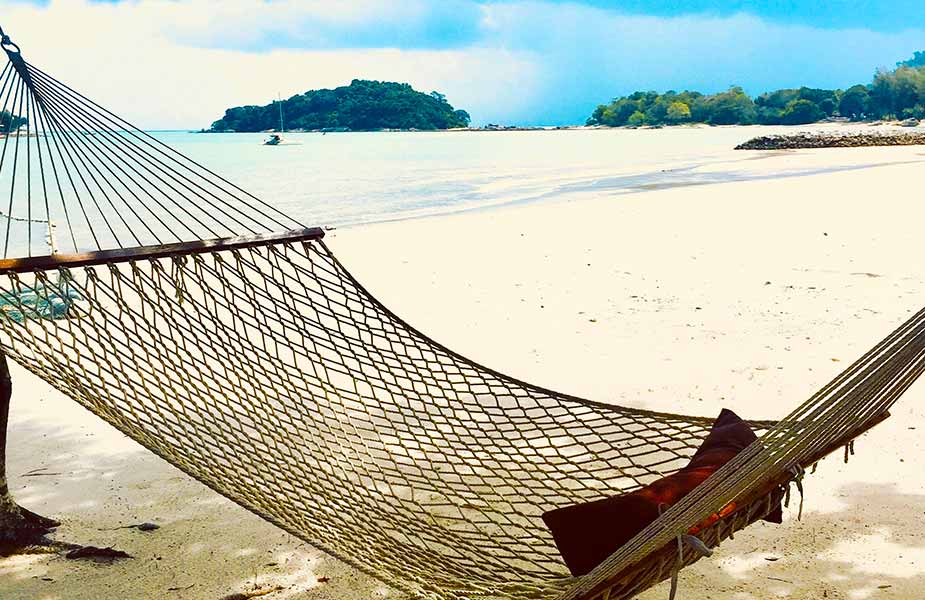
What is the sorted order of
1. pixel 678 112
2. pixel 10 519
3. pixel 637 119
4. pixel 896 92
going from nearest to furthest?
pixel 10 519 < pixel 896 92 < pixel 678 112 < pixel 637 119

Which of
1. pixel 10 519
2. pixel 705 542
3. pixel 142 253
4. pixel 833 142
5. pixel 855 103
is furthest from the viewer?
pixel 855 103

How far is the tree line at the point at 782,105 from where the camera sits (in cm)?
6147

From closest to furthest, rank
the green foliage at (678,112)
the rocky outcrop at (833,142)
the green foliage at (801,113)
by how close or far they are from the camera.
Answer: the rocky outcrop at (833,142) < the green foliage at (801,113) < the green foliage at (678,112)

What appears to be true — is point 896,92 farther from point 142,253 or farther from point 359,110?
point 142,253

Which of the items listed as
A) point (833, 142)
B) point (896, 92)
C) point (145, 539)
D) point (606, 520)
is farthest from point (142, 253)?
point (896, 92)

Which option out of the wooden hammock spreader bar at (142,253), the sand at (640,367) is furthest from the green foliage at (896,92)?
the wooden hammock spreader bar at (142,253)

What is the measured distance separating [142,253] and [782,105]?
3322 inches

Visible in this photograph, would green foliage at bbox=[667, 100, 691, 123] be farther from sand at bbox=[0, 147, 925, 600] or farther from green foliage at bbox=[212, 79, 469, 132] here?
sand at bbox=[0, 147, 925, 600]

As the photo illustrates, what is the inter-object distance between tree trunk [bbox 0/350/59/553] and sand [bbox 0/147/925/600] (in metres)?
0.09

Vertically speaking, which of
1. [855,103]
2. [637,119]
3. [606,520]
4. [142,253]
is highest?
[637,119]

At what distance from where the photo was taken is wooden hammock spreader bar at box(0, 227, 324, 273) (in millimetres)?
1961

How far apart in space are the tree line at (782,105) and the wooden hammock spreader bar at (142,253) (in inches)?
2555

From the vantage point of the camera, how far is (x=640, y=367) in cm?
404

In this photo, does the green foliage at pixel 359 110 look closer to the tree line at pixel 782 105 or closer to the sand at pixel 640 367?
the tree line at pixel 782 105
